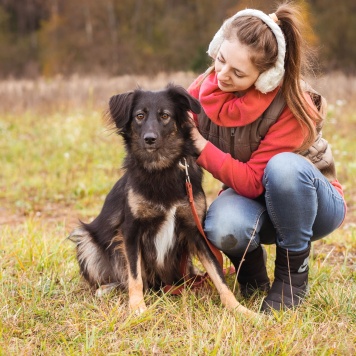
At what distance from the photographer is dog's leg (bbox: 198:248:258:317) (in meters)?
2.90

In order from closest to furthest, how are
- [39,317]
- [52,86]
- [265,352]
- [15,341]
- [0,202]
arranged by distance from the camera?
[265,352]
[15,341]
[39,317]
[0,202]
[52,86]

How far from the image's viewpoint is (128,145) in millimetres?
3131

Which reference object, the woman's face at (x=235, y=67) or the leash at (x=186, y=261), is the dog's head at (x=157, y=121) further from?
the woman's face at (x=235, y=67)

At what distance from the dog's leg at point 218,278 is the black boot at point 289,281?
0.61 feet

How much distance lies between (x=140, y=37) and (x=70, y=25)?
4.47 metres

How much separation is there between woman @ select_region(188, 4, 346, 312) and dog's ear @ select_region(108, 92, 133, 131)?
43cm

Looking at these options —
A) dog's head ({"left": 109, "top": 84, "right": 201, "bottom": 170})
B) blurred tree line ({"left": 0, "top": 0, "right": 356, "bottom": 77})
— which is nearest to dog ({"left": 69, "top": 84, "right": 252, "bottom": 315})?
dog's head ({"left": 109, "top": 84, "right": 201, "bottom": 170})

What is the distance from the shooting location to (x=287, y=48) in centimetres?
292

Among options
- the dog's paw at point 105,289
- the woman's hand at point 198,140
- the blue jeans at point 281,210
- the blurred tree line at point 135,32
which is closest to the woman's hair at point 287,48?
the blue jeans at point 281,210

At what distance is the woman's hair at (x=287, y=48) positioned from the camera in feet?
9.26

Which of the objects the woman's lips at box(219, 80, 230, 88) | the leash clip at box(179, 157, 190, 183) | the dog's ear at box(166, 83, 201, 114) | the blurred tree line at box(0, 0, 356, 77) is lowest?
the blurred tree line at box(0, 0, 356, 77)

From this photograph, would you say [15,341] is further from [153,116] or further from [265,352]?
[153,116]

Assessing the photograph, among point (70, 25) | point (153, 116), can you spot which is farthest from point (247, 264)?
point (70, 25)

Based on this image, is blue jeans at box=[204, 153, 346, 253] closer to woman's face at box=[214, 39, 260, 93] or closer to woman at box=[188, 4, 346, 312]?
woman at box=[188, 4, 346, 312]
